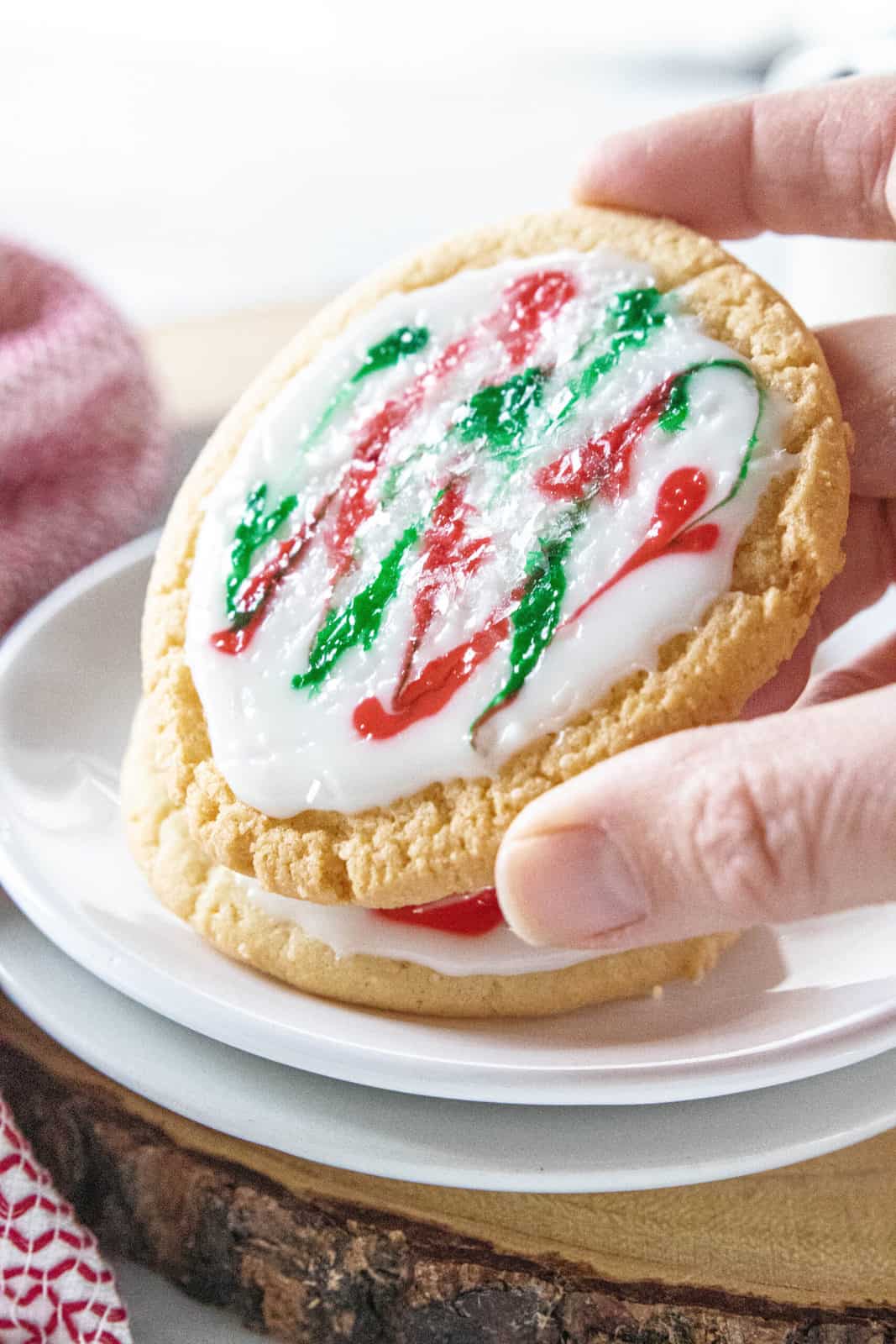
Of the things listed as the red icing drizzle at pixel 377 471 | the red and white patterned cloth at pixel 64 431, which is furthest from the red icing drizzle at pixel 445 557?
the red and white patterned cloth at pixel 64 431

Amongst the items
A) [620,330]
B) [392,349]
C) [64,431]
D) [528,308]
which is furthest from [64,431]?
[620,330]

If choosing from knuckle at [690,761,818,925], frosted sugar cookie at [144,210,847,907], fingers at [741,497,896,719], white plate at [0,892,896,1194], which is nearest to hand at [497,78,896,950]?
knuckle at [690,761,818,925]

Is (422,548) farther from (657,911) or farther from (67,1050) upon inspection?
(67,1050)

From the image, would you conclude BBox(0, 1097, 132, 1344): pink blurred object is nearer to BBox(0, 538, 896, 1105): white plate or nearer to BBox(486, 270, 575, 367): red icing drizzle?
BBox(0, 538, 896, 1105): white plate

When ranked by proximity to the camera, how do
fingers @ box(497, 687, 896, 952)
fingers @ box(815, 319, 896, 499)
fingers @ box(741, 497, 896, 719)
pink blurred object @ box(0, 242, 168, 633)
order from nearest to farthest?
fingers @ box(497, 687, 896, 952), fingers @ box(815, 319, 896, 499), fingers @ box(741, 497, 896, 719), pink blurred object @ box(0, 242, 168, 633)

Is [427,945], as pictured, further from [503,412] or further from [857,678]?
[857,678]

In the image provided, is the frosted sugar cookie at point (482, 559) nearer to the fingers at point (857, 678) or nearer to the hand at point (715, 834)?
the hand at point (715, 834)
